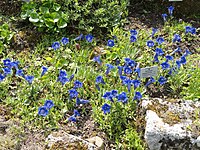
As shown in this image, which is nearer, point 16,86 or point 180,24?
point 16,86

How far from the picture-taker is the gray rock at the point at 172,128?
2.82 meters

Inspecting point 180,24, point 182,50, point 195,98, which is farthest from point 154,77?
point 180,24

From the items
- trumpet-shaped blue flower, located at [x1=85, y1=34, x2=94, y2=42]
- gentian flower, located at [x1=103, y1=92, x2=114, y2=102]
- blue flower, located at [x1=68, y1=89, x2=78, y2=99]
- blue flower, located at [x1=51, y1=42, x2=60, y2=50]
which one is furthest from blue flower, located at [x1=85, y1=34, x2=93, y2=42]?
gentian flower, located at [x1=103, y1=92, x2=114, y2=102]

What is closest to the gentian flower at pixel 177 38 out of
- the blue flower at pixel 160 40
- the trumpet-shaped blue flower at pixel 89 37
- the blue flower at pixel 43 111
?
the blue flower at pixel 160 40

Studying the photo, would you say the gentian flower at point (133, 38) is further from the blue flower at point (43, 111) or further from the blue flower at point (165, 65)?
the blue flower at point (43, 111)

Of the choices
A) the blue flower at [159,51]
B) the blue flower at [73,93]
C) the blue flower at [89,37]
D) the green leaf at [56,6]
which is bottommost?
the blue flower at [73,93]

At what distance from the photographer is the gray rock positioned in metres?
2.82

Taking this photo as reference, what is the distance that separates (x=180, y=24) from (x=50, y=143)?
2.01 metres

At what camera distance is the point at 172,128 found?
284cm

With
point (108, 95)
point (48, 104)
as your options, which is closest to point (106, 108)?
point (108, 95)

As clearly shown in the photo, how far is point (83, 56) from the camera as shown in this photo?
3.72 meters

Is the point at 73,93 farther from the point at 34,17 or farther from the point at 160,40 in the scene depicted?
the point at 34,17

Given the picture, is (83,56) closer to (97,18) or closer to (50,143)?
(97,18)

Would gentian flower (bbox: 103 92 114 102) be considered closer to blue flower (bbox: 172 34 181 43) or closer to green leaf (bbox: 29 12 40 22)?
blue flower (bbox: 172 34 181 43)
